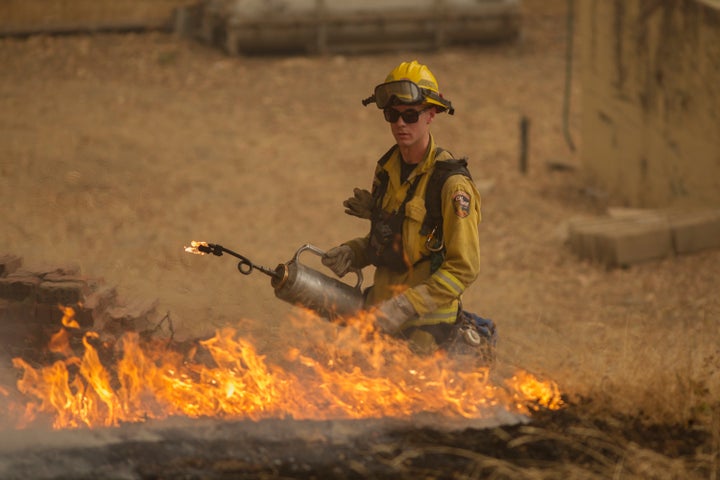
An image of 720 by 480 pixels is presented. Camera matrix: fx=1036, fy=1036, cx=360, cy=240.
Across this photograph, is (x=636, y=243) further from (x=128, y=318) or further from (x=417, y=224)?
(x=128, y=318)

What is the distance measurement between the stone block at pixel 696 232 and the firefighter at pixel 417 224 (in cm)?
474

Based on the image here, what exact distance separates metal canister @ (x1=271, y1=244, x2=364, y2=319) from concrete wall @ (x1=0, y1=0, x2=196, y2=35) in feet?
41.6

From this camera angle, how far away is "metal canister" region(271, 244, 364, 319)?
15.2ft

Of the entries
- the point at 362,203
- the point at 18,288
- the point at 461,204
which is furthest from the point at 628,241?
the point at 18,288

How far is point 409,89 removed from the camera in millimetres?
4543

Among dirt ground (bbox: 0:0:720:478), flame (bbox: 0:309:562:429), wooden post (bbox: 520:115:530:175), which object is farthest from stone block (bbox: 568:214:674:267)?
flame (bbox: 0:309:562:429)

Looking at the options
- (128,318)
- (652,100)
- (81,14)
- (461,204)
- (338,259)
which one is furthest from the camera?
(81,14)

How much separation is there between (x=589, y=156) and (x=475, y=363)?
7419 millimetres

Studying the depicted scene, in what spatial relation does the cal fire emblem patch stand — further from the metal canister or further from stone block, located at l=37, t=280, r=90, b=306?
stone block, located at l=37, t=280, r=90, b=306

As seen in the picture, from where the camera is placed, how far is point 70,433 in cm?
411

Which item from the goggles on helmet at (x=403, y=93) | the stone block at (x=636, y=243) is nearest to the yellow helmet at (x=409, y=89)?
the goggles on helmet at (x=403, y=93)

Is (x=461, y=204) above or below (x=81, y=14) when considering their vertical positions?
below

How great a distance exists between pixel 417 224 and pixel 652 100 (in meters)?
6.22

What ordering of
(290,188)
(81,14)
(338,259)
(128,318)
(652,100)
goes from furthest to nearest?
(81,14)
(290,188)
(652,100)
(128,318)
(338,259)
